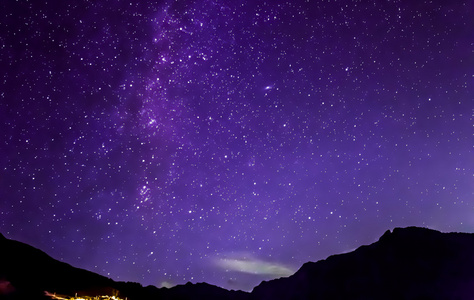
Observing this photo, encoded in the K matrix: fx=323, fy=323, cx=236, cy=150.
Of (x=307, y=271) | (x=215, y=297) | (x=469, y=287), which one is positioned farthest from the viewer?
(x=215, y=297)

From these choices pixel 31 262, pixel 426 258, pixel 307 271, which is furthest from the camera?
pixel 307 271

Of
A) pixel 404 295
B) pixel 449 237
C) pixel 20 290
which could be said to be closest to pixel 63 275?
pixel 20 290

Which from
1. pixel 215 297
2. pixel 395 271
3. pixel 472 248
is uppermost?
pixel 472 248

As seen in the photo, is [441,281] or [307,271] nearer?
[441,281]

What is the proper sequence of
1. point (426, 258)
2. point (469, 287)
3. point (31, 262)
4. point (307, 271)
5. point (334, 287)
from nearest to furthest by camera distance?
point (31, 262), point (469, 287), point (426, 258), point (334, 287), point (307, 271)

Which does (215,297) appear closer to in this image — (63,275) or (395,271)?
(395,271)

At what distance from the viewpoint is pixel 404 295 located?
93.8 metres

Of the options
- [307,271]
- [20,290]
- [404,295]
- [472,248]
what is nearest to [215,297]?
[307,271]

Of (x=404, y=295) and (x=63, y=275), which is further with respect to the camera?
(x=404, y=295)

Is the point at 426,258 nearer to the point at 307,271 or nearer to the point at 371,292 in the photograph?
the point at 371,292

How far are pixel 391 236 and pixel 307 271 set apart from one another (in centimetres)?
3352

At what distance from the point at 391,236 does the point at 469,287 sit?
31412 mm

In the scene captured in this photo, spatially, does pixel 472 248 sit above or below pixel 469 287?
above

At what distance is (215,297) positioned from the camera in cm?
13488
